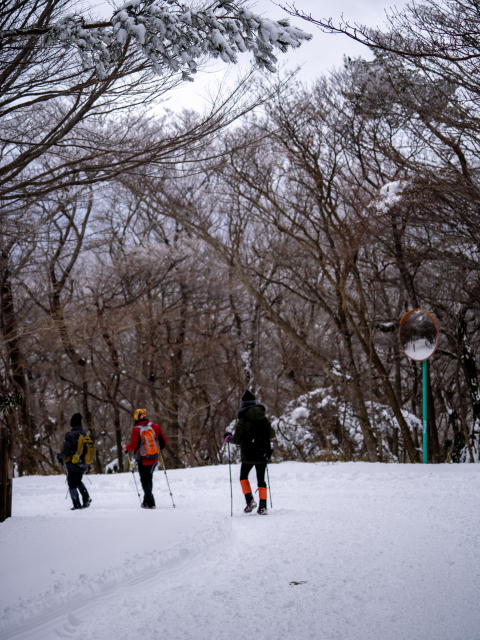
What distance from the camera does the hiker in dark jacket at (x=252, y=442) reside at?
7191 mm

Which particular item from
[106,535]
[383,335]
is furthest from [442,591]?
[383,335]

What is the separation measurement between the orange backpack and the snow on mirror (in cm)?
568

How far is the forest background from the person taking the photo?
19.5 feet

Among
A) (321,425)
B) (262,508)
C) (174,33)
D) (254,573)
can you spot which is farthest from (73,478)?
(321,425)

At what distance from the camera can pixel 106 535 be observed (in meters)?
5.50

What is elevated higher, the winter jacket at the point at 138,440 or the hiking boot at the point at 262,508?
the winter jacket at the point at 138,440

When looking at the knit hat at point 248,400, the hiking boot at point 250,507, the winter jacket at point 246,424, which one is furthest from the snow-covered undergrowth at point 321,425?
the hiking boot at point 250,507

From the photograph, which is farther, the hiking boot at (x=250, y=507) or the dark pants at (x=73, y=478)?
the dark pants at (x=73, y=478)

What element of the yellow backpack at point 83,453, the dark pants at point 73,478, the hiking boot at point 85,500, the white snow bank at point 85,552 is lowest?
the hiking boot at point 85,500

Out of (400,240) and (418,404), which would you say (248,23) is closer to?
(400,240)

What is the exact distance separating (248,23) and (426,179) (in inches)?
208

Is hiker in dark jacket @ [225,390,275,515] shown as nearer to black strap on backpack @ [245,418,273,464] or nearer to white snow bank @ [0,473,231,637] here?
black strap on backpack @ [245,418,273,464]

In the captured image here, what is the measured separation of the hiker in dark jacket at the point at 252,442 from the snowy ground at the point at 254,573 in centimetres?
40

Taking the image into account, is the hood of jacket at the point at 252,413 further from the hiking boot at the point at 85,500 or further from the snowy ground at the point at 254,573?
the hiking boot at the point at 85,500
